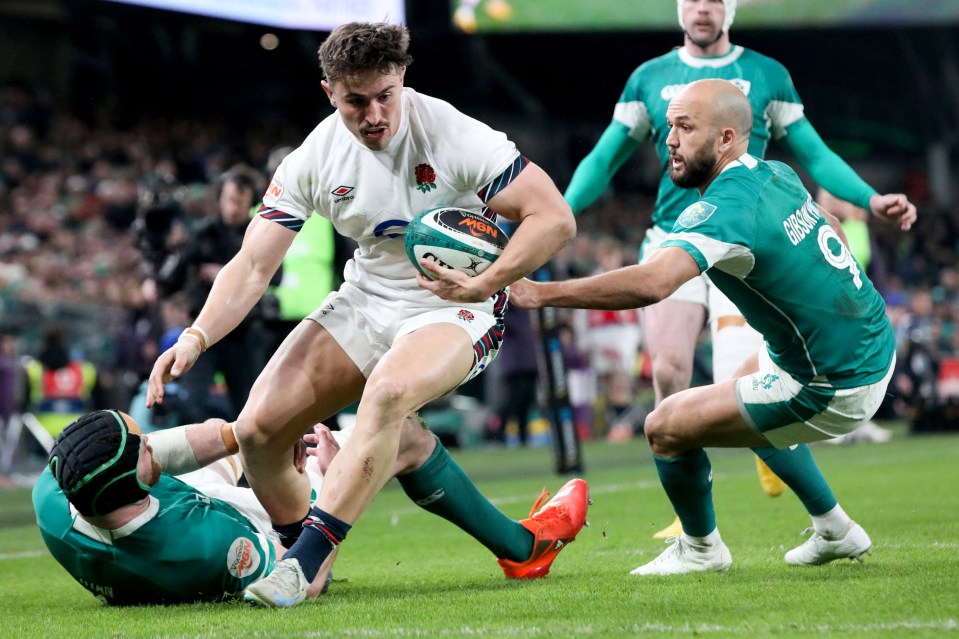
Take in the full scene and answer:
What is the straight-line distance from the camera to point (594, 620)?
3852 mm

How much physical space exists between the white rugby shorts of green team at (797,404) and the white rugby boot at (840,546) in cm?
47

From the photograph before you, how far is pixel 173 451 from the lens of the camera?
475 centimetres

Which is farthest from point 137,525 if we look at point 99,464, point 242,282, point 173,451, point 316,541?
point 242,282

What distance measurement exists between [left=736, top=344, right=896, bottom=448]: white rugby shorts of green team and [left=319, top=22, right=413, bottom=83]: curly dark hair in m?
1.65

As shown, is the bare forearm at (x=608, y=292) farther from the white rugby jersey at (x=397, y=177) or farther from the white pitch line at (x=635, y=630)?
the white pitch line at (x=635, y=630)

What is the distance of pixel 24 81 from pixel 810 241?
1863cm

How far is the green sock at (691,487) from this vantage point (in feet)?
15.8

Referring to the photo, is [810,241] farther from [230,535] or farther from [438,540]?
[438,540]

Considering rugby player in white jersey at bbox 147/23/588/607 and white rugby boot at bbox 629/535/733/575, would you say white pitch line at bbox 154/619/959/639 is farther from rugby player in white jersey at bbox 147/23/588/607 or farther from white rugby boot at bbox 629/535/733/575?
white rugby boot at bbox 629/535/733/575

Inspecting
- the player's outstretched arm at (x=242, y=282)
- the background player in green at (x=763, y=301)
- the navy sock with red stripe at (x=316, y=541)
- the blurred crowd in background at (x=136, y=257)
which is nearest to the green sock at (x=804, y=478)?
the background player in green at (x=763, y=301)

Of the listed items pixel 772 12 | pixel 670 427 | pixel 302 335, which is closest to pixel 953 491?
pixel 670 427

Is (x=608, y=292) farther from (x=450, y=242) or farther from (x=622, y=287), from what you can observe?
(x=450, y=242)

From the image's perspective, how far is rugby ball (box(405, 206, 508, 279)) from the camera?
4.39m

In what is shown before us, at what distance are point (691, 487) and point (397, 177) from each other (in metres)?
1.55
